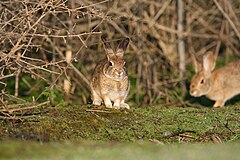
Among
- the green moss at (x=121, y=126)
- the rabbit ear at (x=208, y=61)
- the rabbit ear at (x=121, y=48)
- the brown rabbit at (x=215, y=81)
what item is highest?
the rabbit ear at (x=121, y=48)

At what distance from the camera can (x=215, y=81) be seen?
31.8ft

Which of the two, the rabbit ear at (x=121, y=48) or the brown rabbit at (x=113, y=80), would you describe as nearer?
the brown rabbit at (x=113, y=80)

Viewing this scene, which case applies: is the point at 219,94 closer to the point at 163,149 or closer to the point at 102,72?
the point at 102,72

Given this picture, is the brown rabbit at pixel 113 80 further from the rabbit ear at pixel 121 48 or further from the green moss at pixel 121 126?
the green moss at pixel 121 126

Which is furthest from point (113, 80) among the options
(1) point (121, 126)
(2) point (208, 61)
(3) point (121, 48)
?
(2) point (208, 61)

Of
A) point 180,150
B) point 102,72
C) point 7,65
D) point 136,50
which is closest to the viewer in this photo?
point 180,150

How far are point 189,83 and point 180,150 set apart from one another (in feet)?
19.7

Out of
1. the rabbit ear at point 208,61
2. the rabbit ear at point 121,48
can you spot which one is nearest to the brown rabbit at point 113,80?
the rabbit ear at point 121,48

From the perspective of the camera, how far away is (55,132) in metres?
5.65

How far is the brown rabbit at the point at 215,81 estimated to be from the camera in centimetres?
948

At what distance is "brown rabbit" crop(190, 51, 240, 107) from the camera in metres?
9.48

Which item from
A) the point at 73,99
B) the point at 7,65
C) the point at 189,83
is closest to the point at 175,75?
the point at 189,83

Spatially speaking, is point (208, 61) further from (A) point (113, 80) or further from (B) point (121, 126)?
(B) point (121, 126)

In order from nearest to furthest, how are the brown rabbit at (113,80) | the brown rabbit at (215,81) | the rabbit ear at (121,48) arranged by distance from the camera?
1. the brown rabbit at (113,80)
2. the rabbit ear at (121,48)
3. the brown rabbit at (215,81)
